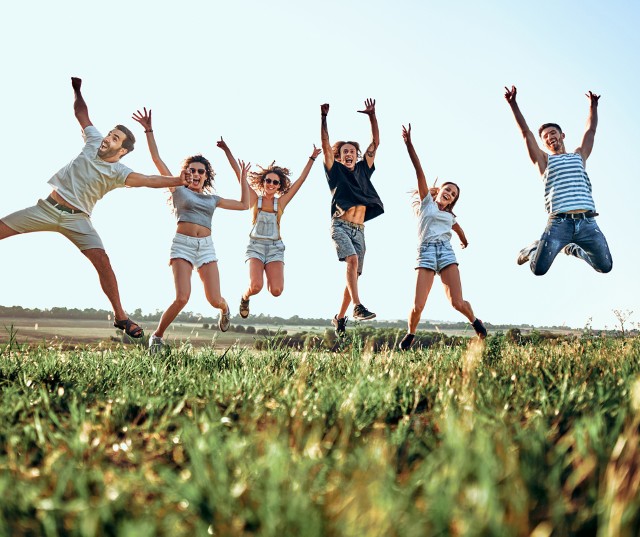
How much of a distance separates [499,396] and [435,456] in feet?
3.87

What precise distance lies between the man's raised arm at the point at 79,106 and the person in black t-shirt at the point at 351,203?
3.25 meters

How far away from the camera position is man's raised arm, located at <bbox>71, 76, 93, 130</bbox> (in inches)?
317

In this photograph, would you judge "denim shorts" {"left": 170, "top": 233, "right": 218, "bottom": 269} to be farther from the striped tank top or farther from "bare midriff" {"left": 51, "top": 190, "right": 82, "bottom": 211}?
the striped tank top

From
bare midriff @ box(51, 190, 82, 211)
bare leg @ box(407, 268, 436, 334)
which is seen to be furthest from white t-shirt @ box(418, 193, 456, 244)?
bare midriff @ box(51, 190, 82, 211)

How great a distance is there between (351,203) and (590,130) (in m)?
3.55

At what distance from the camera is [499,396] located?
3.43 meters

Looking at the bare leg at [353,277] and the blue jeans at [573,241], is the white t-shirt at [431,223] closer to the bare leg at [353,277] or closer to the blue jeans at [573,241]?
the bare leg at [353,277]

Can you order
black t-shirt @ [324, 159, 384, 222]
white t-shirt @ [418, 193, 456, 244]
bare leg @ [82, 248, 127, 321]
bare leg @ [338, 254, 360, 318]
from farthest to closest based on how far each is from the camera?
1. black t-shirt @ [324, 159, 384, 222]
2. bare leg @ [338, 254, 360, 318]
3. white t-shirt @ [418, 193, 456, 244]
4. bare leg @ [82, 248, 127, 321]

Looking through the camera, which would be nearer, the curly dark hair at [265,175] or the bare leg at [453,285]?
the bare leg at [453,285]

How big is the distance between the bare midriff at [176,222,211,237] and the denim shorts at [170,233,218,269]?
0.15 ft

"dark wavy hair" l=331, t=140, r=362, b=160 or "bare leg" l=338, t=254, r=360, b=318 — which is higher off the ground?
"dark wavy hair" l=331, t=140, r=362, b=160

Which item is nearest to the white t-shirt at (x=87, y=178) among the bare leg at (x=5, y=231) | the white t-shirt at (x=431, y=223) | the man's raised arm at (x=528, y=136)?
the bare leg at (x=5, y=231)

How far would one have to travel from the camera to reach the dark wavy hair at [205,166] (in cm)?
864

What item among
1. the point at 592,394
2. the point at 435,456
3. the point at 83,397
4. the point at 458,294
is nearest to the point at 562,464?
the point at 435,456
